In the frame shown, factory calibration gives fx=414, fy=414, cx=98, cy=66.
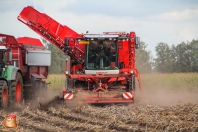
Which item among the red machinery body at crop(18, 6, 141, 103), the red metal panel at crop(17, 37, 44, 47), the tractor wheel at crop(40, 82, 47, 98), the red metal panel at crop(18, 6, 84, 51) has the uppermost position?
the red metal panel at crop(18, 6, 84, 51)

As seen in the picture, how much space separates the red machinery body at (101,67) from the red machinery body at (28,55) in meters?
1.77

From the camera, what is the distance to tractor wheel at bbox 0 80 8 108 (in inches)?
448

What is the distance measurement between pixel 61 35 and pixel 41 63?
110 inches

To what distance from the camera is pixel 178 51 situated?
7275cm

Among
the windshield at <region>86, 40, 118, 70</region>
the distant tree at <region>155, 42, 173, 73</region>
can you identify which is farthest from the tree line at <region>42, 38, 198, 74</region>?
the windshield at <region>86, 40, 118, 70</region>

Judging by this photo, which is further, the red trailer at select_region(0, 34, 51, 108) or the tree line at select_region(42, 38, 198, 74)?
the tree line at select_region(42, 38, 198, 74)

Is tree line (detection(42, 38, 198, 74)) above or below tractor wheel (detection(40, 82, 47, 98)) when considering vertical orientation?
above

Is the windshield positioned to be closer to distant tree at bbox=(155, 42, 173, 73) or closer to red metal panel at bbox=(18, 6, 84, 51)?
red metal panel at bbox=(18, 6, 84, 51)

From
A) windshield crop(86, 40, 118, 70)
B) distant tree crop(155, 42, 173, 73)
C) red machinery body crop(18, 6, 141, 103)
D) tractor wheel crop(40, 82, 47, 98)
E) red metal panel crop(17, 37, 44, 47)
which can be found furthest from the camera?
distant tree crop(155, 42, 173, 73)

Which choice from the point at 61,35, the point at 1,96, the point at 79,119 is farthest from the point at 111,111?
the point at 61,35

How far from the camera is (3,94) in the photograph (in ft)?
38.4

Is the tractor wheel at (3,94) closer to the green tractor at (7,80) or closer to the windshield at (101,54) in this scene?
the green tractor at (7,80)

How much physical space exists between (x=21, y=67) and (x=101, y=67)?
3.47 metres

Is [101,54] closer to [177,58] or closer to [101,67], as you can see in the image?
[101,67]
